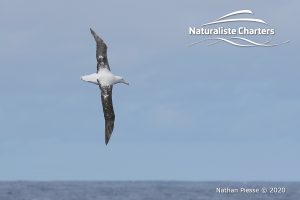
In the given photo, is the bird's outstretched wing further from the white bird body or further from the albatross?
the white bird body

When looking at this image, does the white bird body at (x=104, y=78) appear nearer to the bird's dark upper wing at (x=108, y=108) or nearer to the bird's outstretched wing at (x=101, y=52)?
the bird's dark upper wing at (x=108, y=108)

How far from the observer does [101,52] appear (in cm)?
2416

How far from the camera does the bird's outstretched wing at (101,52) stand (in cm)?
2386

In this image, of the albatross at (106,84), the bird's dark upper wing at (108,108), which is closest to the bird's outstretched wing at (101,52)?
the albatross at (106,84)

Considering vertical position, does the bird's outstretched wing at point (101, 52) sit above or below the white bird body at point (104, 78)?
above

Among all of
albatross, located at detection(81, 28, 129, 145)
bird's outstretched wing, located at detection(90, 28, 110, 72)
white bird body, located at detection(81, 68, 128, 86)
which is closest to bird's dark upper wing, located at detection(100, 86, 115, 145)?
albatross, located at detection(81, 28, 129, 145)

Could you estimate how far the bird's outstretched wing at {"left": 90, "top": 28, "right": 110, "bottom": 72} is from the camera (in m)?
23.9

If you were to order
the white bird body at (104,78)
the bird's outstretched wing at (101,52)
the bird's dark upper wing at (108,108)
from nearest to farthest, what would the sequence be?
the bird's dark upper wing at (108,108)
the white bird body at (104,78)
the bird's outstretched wing at (101,52)

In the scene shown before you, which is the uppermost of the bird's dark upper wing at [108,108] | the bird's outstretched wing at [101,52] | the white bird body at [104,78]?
the bird's outstretched wing at [101,52]

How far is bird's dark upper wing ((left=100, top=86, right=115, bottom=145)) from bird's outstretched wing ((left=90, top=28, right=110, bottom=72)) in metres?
0.79

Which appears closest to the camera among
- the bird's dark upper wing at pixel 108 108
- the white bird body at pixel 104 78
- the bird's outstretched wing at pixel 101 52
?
the bird's dark upper wing at pixel 108 108

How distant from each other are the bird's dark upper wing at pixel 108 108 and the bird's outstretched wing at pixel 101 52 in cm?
79
